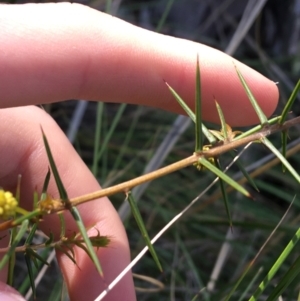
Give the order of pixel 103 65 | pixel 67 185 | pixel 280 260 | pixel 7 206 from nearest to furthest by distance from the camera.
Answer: pixel 7 206 → pixel 280 260 → pixel 103 65 → pixel 67 185

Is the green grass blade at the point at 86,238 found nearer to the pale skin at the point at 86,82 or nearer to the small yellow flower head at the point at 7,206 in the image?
the small yellow flower head at the point at 7,206

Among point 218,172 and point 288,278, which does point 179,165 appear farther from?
point 288,278

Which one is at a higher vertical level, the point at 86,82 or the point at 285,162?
the point at 285,162

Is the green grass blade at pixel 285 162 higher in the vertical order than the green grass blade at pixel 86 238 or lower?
higher

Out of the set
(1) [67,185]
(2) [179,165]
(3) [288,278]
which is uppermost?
(2) [179,165]

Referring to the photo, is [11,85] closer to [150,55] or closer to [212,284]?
[150,55]

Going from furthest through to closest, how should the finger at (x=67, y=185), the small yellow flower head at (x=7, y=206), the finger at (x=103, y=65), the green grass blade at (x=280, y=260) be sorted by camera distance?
the finger at (x=67, y=185)
the finger at (x=103, y=65)
the green grass blade at (x=280, y=260)
the small yellow flower head at (x=7, y=206)

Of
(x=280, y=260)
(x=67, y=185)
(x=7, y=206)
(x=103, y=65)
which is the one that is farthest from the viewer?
(x=67, y=185)

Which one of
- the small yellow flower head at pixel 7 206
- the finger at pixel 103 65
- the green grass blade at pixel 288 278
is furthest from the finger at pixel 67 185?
the small yellow flower head at pixel 7 206

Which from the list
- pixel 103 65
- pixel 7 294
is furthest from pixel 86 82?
pixel 7 294
